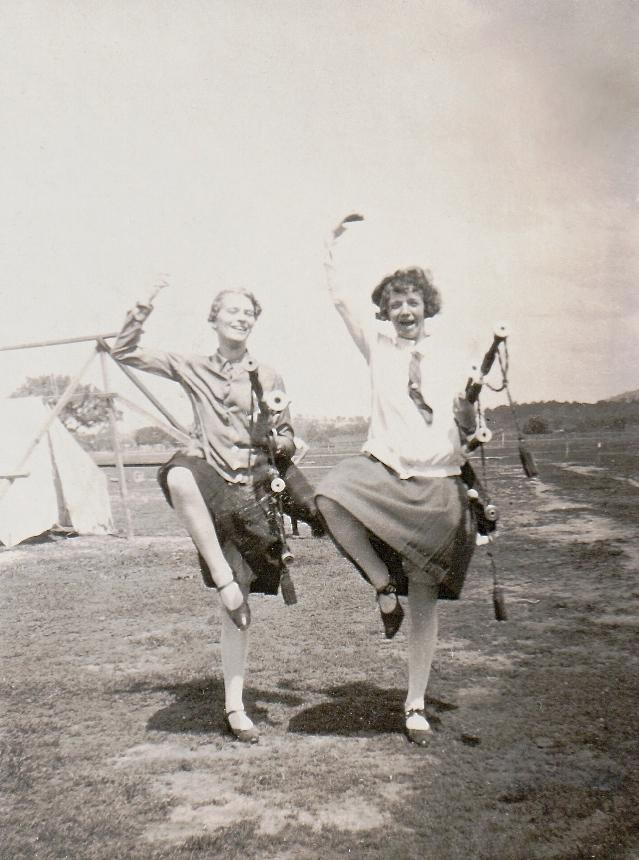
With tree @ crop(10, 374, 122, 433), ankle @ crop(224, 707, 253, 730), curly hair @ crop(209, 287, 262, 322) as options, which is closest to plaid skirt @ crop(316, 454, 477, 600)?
curly hair @ crop(209, 287, 262, 322)

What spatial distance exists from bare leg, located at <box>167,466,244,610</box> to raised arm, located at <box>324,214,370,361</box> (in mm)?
721

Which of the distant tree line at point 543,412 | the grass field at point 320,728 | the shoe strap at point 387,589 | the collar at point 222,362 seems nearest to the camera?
the grass field at point 320,728

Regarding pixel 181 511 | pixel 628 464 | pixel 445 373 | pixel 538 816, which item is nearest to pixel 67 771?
pixel 181 511

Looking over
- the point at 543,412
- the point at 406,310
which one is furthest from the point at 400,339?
the point at 543,412

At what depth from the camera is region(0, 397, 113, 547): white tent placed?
714 cm

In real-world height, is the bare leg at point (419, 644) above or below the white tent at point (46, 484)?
below

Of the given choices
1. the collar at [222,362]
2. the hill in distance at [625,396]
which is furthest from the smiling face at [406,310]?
the hill in distance at [625,396]

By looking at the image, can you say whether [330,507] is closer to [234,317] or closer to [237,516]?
[237,516]

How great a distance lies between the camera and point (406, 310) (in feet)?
8.21

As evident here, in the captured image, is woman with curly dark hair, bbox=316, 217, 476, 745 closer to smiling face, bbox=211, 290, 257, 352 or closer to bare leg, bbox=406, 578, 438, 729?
bare leg, bbox=406, 578, 438, 729

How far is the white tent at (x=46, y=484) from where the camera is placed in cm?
714

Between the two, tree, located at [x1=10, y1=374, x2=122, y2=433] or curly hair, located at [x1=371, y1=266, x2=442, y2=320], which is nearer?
curly hair, located at [x1=371, y1=266, x2=442, y2=320]

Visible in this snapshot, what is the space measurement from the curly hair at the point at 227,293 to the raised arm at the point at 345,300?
10.3 inches

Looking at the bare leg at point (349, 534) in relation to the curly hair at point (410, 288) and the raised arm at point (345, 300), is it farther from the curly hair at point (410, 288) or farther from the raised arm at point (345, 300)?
the curly hair at point (410, 288)
